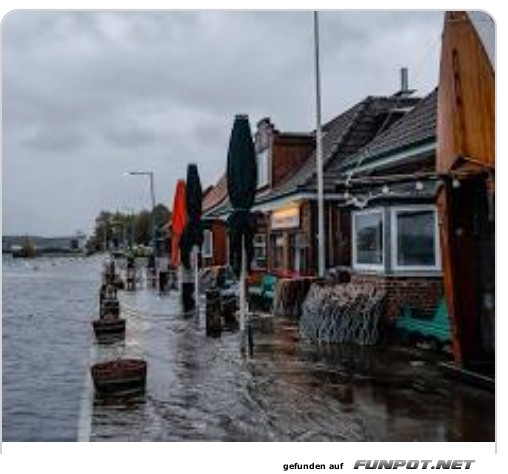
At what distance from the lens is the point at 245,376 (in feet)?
35.8

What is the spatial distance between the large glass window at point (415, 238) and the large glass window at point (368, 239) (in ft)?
1.23

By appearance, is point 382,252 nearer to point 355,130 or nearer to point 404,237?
point 404,237

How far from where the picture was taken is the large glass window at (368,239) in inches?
580

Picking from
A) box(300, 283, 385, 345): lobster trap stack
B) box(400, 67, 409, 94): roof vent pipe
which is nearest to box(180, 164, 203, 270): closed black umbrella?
box(400, 67, 409, 94): roof vent pipe

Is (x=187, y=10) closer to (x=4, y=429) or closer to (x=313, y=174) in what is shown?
(x=4, y=429)

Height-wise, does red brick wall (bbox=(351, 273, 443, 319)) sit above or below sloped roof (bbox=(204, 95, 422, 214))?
below

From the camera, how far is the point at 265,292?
2105 centimetres

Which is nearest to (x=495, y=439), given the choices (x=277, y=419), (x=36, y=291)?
(x=277, y=419)

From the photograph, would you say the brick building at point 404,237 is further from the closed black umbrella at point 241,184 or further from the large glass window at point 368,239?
the closed black umbrella at point 241,184

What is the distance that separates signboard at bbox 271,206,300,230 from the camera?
21.6 metres

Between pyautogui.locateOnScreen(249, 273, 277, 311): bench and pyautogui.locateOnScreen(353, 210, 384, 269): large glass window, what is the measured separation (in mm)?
4721

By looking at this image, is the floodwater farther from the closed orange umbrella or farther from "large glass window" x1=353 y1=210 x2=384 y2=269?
the closed orange umbrella

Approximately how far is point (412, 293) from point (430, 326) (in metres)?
1.36
